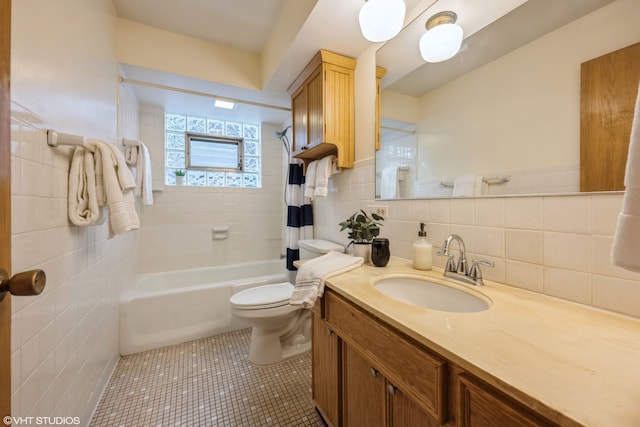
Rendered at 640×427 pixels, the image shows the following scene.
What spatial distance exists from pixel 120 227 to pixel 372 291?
121cm

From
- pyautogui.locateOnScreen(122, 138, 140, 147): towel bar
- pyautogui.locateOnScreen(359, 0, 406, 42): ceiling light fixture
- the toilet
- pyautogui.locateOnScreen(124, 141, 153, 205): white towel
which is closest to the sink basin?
the toilet

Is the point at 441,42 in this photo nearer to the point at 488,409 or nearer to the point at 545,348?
the point at 545,348

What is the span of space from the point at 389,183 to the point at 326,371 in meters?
1.05

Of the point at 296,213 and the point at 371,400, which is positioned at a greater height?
the point at 296,213

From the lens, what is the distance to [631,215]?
1.20ft

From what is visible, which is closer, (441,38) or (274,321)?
(441,38)

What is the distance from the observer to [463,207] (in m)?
1.07

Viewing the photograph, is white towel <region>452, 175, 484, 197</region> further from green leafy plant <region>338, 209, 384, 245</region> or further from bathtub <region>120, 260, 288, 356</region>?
bathtub <region>120, 260, 288, 356</region>

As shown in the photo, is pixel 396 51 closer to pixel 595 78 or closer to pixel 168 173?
pixel 595 78

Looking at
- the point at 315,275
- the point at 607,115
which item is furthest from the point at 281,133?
the point at 607,115

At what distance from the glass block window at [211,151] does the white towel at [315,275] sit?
7.00 feet

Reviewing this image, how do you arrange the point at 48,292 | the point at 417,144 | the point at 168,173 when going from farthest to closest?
the point at 168,173 → the point at 417,144 → the point at 48,292

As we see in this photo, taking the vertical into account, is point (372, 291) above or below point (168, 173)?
below

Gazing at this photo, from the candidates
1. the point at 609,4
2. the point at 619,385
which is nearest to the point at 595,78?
the point at 609,4
